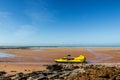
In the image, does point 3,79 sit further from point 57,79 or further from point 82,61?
point 82,61

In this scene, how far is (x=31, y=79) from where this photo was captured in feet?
43.1

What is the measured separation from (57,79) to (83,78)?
9.33 feet

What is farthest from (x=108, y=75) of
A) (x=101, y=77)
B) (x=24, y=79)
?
(x=24, y=79)

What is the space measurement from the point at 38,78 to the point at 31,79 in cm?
48

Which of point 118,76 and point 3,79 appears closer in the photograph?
point 118,76

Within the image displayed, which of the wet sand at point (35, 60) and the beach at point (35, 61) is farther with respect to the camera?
the wet sand at point (35, 60)

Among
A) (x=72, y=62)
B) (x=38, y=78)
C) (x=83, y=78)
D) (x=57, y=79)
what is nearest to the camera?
(x=83, y=78)

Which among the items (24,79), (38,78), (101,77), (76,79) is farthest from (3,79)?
(101,77)

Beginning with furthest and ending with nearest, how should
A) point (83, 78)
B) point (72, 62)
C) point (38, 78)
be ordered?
point (72, 62) < point (38, 78) < point (83, 78)

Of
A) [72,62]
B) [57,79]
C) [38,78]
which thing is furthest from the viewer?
[72,62]

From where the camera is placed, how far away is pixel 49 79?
41.7 feet

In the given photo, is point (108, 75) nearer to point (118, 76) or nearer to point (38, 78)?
point (118, 76)

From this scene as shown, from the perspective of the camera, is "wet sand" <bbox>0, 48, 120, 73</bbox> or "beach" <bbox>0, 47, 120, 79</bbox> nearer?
"beach" <bbox>0, 47, 120, 79</bbox>

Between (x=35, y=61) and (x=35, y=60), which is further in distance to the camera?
(x=35, y=60)
